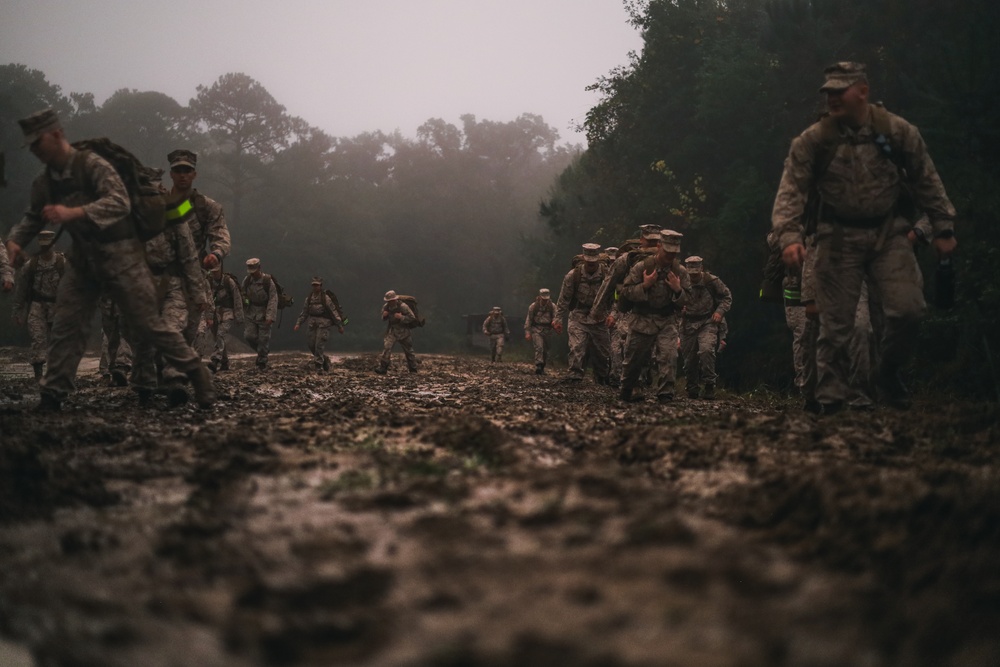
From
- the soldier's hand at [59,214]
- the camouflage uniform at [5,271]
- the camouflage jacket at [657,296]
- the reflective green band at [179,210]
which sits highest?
the reflective green band at [179,210]

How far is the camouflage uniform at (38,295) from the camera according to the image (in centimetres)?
1397

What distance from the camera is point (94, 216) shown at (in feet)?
22.7

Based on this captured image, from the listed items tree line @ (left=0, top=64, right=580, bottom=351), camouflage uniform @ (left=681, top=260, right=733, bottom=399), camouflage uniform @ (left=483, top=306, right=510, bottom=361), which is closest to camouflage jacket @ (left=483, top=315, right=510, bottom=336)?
camouflage uniform @ (left=483, top=306, right=510, bottom=361)

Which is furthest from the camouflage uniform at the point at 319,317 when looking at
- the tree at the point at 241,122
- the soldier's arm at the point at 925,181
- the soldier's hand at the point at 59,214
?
the tree at the point at 241,122

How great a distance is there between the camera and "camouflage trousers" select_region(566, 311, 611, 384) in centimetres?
1497

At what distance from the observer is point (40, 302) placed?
14227mm

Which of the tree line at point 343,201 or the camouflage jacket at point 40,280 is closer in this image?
the camouflage jacket at point 40,280

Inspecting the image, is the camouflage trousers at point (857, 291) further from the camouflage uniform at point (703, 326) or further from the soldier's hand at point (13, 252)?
the soldier's hand at point (13, 252)

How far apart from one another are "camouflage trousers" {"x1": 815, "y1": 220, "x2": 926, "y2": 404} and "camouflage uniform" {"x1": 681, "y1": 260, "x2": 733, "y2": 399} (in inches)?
251

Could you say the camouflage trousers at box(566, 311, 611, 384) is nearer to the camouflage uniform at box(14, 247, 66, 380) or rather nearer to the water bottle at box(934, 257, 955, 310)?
the water bottle at box(934, 257, 955, 310)

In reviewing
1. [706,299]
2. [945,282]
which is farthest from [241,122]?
[945,282]

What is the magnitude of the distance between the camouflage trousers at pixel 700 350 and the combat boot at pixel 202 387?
7802 mm

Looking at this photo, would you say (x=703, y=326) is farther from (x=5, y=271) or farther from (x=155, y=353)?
(x=5, y=271)

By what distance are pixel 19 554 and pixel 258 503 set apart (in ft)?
2.91
